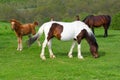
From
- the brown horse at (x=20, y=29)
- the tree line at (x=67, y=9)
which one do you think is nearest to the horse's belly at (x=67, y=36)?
the brown horse at (x=20, y=29)

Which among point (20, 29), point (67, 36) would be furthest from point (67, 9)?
point (67, 36)

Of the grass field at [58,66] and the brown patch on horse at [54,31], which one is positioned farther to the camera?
the brown patch on horse at [54,31]

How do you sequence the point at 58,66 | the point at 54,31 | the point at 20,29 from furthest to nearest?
1. the point at 20,29
2. the point at 54,31
3. the point at 58,66

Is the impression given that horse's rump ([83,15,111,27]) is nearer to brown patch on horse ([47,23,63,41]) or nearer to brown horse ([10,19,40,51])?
brown horse ([10,19,40,51])

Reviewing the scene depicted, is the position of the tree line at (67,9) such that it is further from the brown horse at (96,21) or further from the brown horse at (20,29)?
the brown horse at (20,29)

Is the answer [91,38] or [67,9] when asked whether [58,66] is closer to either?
[91,38]

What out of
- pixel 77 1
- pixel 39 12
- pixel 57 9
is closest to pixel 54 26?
pixel 39 12

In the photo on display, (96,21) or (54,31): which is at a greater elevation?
(54,31)

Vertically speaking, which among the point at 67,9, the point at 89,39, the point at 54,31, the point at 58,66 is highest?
the point at 54,31

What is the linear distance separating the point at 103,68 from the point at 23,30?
6134 millimetres

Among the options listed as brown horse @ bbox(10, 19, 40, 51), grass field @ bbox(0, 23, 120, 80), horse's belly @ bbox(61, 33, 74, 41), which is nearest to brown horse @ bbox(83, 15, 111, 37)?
grass field @ bbox(0, 23, 120, 80)

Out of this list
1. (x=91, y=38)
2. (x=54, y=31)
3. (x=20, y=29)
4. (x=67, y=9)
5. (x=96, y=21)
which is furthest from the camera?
(x=67, y=9)

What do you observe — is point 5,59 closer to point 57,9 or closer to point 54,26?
point 54,26

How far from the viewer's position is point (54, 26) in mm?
14555
